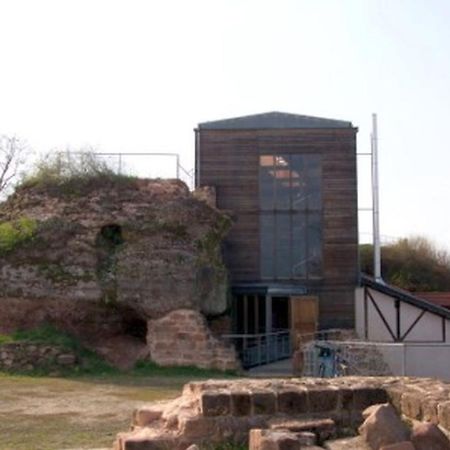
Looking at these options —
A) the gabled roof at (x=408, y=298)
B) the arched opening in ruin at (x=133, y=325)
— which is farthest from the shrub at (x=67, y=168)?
the gabled roof at (x=408, y=298)

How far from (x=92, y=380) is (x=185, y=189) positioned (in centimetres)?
649

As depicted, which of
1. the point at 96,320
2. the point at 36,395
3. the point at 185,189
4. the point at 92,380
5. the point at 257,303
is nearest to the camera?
the point at 36,395

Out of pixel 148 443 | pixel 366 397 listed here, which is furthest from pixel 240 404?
pixel 366 397

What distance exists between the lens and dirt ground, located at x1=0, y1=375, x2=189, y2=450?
30.5 feet

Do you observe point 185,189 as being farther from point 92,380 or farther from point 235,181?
point 92,380

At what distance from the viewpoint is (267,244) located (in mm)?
23484

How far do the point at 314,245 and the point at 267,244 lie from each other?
4.40ft

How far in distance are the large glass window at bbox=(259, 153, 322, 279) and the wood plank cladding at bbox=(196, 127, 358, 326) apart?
0.18 metres

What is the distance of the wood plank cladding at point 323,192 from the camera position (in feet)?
75.9

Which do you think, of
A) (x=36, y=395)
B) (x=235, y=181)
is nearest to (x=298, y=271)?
(x=235, y=181)

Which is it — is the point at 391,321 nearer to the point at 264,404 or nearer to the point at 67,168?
the point at 67,168

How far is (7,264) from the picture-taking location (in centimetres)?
1862

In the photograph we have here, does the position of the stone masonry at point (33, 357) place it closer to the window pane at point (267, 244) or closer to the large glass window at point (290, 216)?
the window pane at point (267, 244)

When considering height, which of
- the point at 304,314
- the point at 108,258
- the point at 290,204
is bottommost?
the point at 304,314
